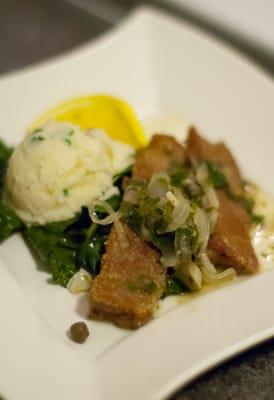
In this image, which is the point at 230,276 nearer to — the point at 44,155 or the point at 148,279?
the point at 148,279

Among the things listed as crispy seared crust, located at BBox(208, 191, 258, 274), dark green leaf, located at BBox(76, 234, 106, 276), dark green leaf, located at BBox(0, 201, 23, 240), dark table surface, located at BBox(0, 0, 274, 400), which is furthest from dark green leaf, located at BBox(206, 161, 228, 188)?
dark table surface, located at BBox(0, 0, 274, 400)

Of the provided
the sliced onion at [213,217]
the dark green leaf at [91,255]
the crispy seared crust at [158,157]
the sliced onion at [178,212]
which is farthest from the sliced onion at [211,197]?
the dark green leaf at [91,255]

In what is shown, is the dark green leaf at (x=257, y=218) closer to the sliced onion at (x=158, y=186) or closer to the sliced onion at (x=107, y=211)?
the sliced onion at (x=158, y=186)

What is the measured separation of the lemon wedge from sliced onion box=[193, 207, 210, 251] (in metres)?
0.70

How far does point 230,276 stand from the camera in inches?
106

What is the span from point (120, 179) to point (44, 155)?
38 cm

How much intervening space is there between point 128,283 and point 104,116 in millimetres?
1146

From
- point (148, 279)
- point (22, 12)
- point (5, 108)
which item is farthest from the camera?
point (22, 12)

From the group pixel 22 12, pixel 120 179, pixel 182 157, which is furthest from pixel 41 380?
pixel 22 12

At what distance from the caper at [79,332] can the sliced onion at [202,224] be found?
563 millimetres

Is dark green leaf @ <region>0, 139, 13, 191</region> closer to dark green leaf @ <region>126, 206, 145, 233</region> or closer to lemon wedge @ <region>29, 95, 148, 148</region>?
lemon wedge @ <region>29, 95, 148, 148</region>

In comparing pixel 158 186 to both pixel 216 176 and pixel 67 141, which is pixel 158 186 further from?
pixel 67 141

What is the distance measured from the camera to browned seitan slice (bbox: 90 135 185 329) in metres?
2.46

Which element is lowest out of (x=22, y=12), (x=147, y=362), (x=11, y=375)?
(x=22, y=12)
